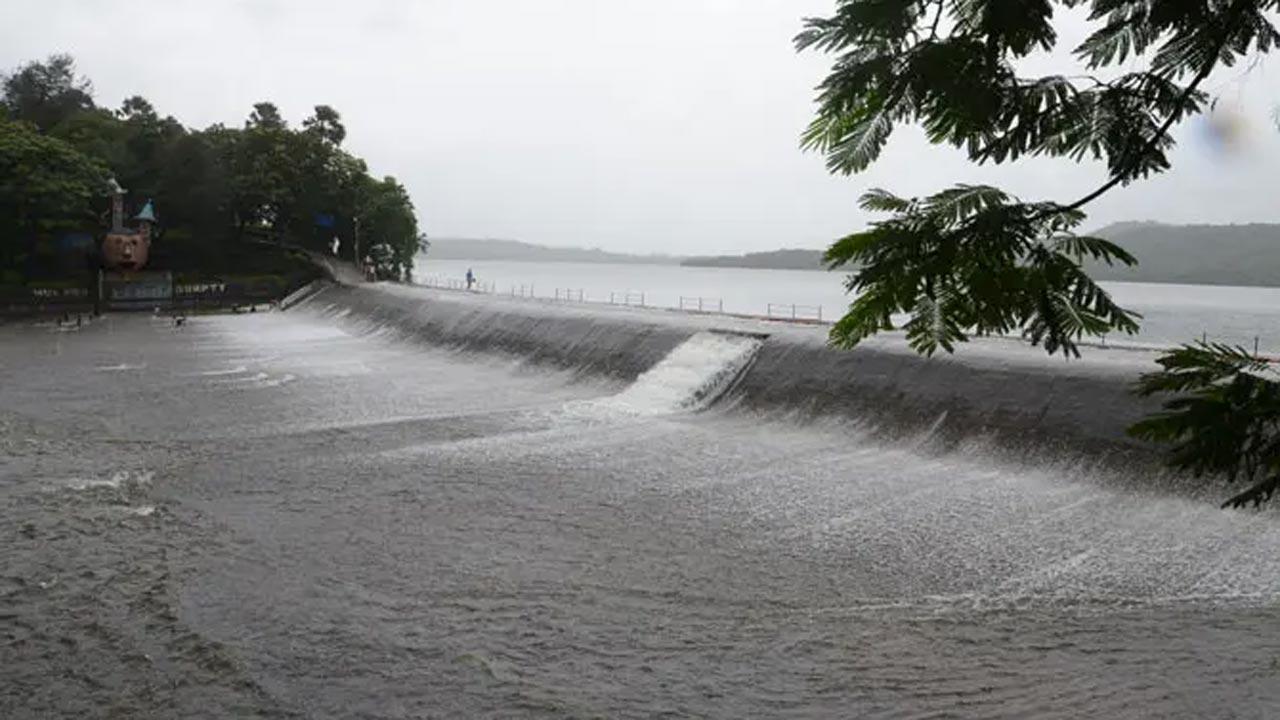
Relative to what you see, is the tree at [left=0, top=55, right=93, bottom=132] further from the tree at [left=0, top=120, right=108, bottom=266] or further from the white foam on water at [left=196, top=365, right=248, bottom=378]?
the white foam on water at [left=196, top=365, right=248, bottom=378]

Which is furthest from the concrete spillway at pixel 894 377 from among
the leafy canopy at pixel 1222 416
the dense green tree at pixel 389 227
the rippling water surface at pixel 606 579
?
the dense green tree at pixel 389 227

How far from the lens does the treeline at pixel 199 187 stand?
47438 mm

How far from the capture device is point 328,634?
8.57 metres

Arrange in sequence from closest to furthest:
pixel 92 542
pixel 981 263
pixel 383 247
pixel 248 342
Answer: pixel 981 263 → pixel 92 542 → pixel 248 342 → pixel 383 247

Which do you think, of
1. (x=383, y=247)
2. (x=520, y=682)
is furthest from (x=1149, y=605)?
(x=383, y=247)

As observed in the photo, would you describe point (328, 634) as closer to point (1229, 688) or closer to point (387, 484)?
point (387, 484)

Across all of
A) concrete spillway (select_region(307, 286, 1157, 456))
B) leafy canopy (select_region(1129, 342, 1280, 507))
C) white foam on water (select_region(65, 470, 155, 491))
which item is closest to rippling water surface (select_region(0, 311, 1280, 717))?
white foam on water (select_region(65, 470, 155, 491))

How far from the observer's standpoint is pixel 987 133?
2.43m

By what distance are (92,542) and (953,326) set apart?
1151 cm

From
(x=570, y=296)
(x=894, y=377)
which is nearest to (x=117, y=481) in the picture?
(x=894, y=377)

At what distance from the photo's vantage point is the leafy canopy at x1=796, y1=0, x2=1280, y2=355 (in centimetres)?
228

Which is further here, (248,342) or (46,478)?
(248,342)

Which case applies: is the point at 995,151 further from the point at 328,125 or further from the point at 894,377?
the point at 328,125

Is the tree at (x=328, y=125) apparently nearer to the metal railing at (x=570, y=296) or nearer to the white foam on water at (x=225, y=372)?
the metal railing at (x=570, y=296)
